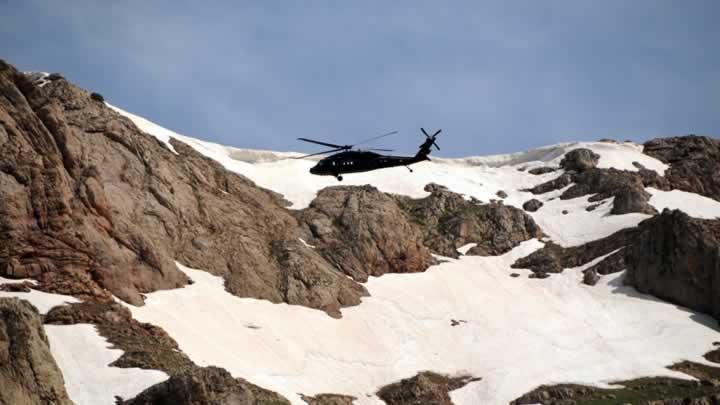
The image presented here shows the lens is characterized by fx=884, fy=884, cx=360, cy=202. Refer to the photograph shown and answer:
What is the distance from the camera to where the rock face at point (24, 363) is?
4519cm

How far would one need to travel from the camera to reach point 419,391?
75.9 meters

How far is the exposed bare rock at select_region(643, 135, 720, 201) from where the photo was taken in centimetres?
12988

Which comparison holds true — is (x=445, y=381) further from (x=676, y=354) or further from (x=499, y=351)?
(x=676, y=354)

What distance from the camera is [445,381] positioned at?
80188 mm

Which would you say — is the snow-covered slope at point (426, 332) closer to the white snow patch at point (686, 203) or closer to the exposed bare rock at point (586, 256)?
the white snow patch at point (686, 203)

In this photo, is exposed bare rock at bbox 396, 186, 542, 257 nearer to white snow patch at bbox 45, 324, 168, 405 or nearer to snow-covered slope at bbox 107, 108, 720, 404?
snow-covered slope at bbox 107, 108, 720, 404

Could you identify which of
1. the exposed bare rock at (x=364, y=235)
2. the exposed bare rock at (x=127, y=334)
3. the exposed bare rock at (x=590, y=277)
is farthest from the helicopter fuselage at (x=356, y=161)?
the exposed bare rock at (x=590, y=277)

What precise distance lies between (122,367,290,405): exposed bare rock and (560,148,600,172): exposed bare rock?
318 feet

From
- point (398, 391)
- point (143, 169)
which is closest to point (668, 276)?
point (398, 391)

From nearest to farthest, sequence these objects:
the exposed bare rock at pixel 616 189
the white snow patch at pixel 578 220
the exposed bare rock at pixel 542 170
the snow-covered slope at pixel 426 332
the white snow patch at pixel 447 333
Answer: the snow-covered slope at pixel 426 332 → the white snow patch at pixel 447 333 → the white snow patch at pixel 578 220 → the exposed bare rock at pixel 616 189 → the exposed bare rock at pixel 542 170

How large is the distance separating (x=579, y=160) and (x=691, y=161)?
54.8 ft

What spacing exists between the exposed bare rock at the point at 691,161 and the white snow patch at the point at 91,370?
9327cm

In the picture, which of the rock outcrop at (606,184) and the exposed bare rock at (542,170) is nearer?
the rock outcrop at (606,184)

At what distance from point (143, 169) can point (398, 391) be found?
33544mm
